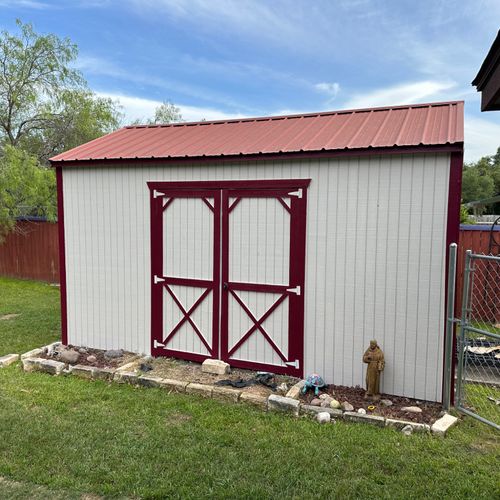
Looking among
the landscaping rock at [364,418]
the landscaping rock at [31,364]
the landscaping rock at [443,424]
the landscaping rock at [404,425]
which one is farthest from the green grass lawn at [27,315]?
the landscaping rock at [443,424]

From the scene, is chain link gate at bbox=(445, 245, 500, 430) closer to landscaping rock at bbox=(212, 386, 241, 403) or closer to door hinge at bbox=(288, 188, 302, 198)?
door hinge at bbox=(288, 188, 302, 198)

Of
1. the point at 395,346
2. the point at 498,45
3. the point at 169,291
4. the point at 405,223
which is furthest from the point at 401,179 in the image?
the point at 169,291

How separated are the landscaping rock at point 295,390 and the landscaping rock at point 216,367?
97 centimetres

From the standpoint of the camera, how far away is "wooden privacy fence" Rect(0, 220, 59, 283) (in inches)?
514

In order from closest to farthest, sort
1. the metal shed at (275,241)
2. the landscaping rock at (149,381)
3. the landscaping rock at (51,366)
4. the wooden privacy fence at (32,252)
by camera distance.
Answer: the metal shed at (275,241), the landscaping rock at (149,381), the landscaping rock at (51,366), the wooden privacy fence at (32,252)

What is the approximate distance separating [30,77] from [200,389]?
43.3 ft

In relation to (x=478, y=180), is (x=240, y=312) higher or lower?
lower

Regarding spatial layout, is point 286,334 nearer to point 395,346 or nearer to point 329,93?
point 395,346

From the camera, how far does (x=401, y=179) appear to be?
4.74 meters

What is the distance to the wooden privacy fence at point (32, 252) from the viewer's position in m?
13.1

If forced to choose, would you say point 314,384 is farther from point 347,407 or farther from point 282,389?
point 347,407

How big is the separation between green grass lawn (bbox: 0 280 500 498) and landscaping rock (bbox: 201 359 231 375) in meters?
0.71

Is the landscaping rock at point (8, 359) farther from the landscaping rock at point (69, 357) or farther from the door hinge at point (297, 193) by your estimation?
the door hinge at point (297, 193)

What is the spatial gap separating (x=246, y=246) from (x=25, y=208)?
31.9ft
